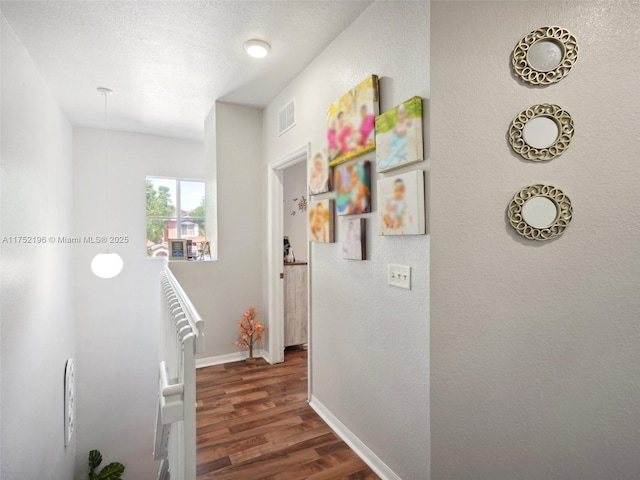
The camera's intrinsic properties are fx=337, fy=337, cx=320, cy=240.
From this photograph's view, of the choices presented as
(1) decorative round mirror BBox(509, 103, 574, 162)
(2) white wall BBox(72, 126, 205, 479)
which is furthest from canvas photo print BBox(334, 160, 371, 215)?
(2) white wall BBox(72, 126, 205, 479)

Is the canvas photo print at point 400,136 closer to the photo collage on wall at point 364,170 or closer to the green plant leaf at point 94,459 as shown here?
the photo collage on wall at point 364,170

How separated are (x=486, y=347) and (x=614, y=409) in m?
0.53

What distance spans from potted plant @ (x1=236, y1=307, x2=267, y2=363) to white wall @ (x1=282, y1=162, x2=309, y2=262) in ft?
3.67

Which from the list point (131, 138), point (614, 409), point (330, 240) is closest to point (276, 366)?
point (330, 240)

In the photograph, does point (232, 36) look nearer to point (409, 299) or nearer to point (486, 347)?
point (409, 299)

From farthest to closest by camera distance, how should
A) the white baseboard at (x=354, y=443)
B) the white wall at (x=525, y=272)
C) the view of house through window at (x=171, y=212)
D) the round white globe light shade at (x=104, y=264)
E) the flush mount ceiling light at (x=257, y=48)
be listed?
the view of house through window at (x=171, y=212) → the round white globe light shade at (x=104, y=264) → the flush mount ceiling light at (x=257, y=48) → the white baseboard at (x=354, y=443) → the white wall at (x=525, y=272)

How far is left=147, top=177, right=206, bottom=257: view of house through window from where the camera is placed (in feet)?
15.5

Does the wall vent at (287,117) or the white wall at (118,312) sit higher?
the wall vent at (287,117)

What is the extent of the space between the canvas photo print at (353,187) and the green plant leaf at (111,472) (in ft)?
14.1

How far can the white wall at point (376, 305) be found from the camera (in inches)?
61.9

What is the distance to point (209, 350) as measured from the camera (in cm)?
334

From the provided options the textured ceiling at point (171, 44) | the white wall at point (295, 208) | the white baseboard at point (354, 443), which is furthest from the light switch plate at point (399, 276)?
the white wall at point (295, 208)

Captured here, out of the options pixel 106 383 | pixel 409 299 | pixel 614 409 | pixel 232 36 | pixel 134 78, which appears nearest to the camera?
pixel 614 409

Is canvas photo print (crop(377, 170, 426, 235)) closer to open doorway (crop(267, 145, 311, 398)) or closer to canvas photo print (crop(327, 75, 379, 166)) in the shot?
canvas photo print (crop(327, 75, 379, 166))
